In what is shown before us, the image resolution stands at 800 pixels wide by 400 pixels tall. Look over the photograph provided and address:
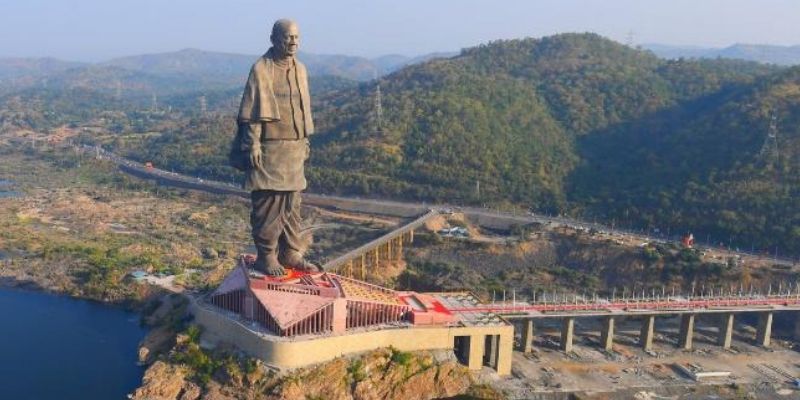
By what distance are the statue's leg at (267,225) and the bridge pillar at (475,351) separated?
12.1 m

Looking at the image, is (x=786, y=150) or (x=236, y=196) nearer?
(x=786, y=150)

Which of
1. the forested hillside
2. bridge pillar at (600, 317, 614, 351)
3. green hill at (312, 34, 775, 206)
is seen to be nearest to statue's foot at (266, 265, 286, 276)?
bridge pillar at (600, 317, 614, 351)

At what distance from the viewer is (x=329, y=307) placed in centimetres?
4103

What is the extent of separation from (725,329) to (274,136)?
35.8 meters

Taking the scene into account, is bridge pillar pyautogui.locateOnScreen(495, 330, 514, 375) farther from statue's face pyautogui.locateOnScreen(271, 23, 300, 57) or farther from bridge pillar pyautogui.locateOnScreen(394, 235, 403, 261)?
bridge pillar pyautogui.locateOnScreen(394, 235, 403, 261)

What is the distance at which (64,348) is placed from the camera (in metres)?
47.6

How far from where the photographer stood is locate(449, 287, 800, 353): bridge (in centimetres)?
4909

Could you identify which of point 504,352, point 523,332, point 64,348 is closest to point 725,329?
point 523,332

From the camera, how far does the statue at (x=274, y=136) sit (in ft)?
128

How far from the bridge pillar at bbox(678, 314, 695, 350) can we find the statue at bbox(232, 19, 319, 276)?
2924 centimetres

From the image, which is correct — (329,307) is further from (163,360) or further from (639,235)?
(639,235)

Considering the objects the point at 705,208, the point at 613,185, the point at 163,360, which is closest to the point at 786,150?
the point at 705,208

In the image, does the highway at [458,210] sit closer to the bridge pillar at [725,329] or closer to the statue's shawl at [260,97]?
the bridge pillar at [725,329]

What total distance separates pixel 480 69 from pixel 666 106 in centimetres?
4081
